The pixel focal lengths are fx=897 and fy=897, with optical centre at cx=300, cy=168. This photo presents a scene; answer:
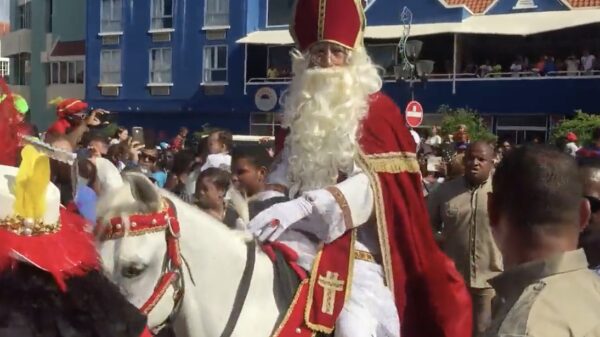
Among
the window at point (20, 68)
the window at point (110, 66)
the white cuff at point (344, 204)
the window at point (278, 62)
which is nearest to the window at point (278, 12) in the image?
the window at point (278, 62)

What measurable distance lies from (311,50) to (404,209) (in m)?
0.96

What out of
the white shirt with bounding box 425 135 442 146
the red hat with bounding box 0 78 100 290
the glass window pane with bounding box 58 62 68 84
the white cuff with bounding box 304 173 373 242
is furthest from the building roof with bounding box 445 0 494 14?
the red hat with bounding box 0 78 100 290

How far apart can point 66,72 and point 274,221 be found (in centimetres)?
4177

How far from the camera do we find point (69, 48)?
143ft

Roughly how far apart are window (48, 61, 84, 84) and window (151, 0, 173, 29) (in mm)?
6932

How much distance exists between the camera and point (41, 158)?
6.98 feet

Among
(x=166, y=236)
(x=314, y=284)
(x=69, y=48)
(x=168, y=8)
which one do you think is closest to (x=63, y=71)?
(x=69, y=48)

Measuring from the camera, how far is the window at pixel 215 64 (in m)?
36.1

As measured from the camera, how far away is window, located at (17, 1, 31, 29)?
4739 centimetres

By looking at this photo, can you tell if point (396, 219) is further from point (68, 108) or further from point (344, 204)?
point (68, 108)

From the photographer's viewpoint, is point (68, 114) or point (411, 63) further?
point (411, 63)

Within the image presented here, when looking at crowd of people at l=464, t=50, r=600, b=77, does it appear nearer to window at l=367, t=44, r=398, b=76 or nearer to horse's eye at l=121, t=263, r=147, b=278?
window at l=367, t=44, r=398, b=76

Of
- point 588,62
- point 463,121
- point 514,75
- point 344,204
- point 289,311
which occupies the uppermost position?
point 588,62

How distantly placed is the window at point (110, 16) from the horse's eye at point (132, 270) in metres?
36.5
